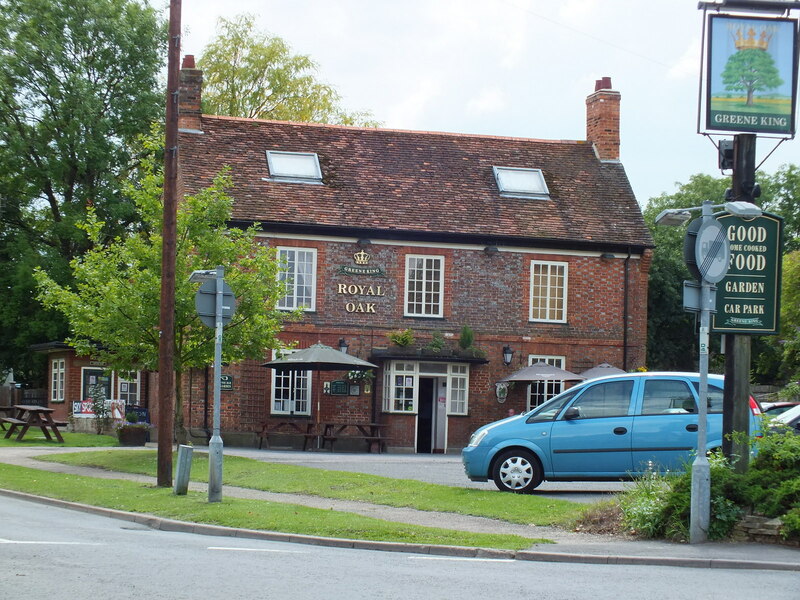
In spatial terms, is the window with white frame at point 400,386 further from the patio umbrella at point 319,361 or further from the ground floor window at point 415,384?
the patio umbrella at point 319,361

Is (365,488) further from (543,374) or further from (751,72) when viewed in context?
(543,374)

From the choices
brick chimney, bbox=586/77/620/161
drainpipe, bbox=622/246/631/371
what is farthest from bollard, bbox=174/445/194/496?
brick chimney, bbox=586/77/620/161

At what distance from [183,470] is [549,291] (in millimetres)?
19088

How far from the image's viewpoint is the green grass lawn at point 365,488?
51.5 ft

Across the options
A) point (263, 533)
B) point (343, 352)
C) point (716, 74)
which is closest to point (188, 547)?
point (263, 533)

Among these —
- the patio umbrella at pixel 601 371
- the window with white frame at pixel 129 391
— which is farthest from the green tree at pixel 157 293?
the window with white frame at pixel 129 391

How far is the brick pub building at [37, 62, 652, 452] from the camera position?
32.9 meters

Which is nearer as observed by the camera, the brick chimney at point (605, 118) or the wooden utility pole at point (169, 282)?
the wooden utility pole at point (169, 282)

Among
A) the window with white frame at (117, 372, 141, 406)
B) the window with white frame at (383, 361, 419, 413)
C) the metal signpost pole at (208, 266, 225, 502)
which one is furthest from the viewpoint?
the window with white frame at (117, 372, 141, 406)

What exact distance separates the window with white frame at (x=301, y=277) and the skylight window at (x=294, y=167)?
2539 millimetres

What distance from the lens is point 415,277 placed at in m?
34.1

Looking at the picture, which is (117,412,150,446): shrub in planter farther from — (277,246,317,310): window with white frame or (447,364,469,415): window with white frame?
(447,364,469,415): window with white frame

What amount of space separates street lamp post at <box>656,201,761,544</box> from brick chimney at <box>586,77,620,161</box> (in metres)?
24.0

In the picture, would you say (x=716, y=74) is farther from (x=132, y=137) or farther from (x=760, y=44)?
(x=132, y=137)
